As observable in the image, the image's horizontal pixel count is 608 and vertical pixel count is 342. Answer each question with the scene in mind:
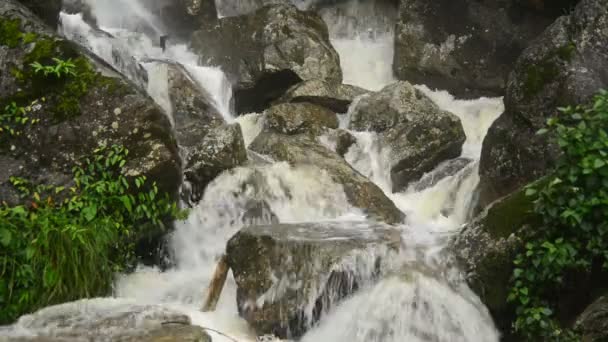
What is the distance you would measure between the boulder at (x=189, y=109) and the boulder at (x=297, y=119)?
3.31ft

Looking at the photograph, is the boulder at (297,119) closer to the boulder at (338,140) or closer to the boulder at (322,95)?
the boulder at (338,140)

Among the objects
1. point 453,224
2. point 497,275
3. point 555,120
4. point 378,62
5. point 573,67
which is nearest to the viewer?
point 555,120

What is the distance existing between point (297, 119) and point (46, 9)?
4747 mm

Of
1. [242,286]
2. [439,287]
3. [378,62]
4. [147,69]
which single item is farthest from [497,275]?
[378,62]

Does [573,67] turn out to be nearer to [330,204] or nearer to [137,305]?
[330,204]

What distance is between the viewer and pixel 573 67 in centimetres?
871

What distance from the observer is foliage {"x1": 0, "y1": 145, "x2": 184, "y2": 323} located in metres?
5.64

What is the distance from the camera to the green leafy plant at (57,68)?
713 centimetres

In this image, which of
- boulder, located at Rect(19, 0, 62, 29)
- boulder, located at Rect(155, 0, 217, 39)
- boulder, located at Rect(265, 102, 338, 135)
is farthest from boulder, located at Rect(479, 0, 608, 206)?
boulder, located at Rect(155, 0, 217, 39)

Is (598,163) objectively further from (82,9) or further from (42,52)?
(82,9)

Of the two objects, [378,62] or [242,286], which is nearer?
[242,286]

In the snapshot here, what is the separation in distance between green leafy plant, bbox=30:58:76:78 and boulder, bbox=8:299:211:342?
113 inches

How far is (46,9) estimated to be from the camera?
9.16 m

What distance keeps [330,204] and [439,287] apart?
3.48 meters
